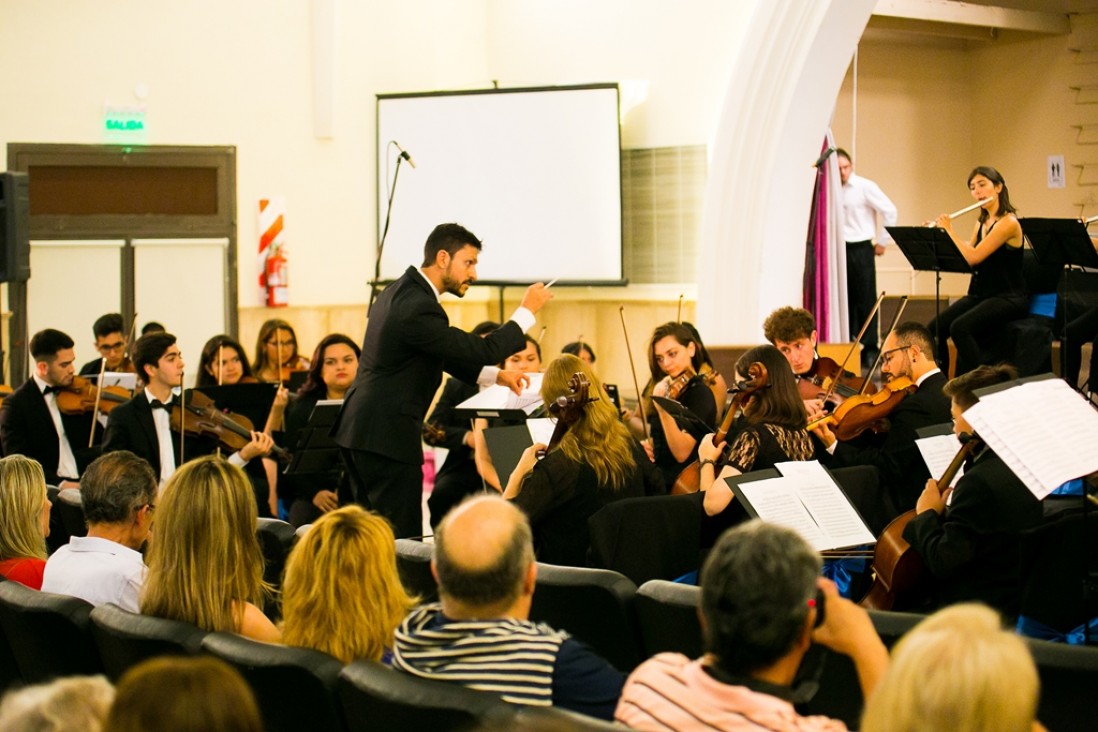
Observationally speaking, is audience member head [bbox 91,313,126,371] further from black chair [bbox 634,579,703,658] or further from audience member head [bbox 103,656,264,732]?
audience member head [bbox 103,656,264,732]

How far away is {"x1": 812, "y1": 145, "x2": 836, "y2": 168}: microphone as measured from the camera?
8.15 metres

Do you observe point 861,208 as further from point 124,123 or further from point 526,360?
point 124,123

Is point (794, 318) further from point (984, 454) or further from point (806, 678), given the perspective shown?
point (806, 678)

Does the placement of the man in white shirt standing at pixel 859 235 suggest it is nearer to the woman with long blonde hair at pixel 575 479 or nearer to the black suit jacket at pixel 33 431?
the woman with long blonde hair at pixel 575 479

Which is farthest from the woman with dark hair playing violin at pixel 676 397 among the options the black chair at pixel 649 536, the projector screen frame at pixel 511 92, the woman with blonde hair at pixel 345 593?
the projector screen frame at pixel 511 92

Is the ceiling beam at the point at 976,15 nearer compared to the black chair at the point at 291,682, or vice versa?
the black chair at the point at 291,682

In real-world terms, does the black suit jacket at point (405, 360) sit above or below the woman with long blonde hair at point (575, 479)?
above

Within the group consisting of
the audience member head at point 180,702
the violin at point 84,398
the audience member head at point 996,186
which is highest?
the audience member head at point 996,186

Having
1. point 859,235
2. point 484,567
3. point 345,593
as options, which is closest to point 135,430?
point 345,593

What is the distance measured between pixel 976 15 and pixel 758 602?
10.7m

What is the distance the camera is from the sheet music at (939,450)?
158 inches

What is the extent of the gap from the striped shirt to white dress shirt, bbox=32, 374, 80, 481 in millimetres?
4521

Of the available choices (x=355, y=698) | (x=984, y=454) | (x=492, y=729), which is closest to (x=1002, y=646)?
(x=492, y=729)

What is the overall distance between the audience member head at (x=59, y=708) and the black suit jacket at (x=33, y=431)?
14.5 ft
